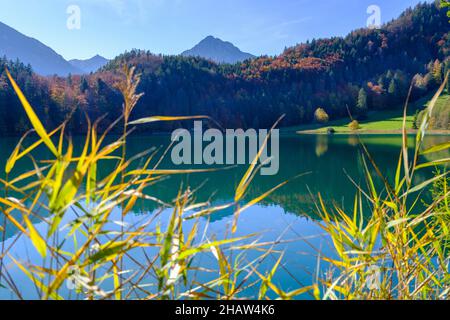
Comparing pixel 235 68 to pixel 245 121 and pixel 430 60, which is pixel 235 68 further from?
pixel 430 60

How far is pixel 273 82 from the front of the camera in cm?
10106

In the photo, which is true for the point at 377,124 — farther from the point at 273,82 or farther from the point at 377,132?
the point at 273,82

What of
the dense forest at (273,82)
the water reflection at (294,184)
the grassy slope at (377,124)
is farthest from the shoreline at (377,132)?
the water reflection at (294,184)

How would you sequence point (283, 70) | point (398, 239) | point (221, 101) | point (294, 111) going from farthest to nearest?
point (283, 70), point (221, 101), point (294, 111), point (398, 239)

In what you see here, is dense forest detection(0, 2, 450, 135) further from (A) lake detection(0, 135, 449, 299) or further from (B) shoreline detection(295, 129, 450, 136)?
(A) lake detection(0, 135, 449, 299)

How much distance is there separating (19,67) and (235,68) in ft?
196

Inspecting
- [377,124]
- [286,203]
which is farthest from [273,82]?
[286,203]

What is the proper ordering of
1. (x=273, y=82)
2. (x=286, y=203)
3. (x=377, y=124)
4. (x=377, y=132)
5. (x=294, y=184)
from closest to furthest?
1. (x=286, y=203)
2. (x=294, y=184)
3. (x=377, y=132)
4. (x=377, y=124)
5. (x=273, y=82)

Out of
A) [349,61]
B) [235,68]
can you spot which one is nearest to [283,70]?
[235,68]

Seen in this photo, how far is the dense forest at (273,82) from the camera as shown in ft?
222

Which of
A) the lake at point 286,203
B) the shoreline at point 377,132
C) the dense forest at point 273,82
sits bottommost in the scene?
the lake at point 286,203

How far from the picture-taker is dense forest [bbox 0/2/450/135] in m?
67.8

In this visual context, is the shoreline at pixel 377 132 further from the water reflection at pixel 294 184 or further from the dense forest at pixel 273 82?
the water reflection at pixel 294 184
